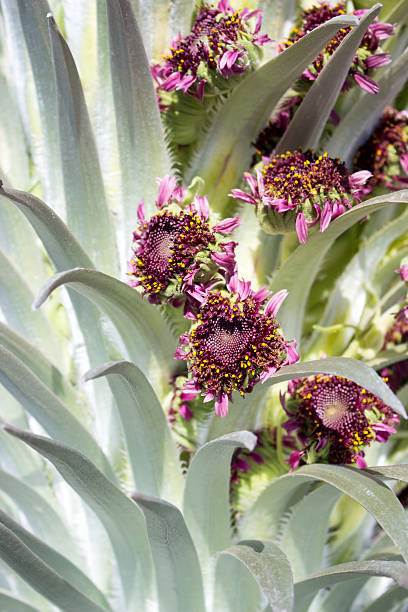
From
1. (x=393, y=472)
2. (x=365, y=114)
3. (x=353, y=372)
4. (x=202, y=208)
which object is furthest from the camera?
(x=365, y=114)

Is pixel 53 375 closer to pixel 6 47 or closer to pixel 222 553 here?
pixel 222 553

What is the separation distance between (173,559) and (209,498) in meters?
0.10

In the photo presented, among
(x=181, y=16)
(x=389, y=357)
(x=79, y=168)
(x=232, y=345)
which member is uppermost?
(x=181, y=16)

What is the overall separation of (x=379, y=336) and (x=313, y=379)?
143mm

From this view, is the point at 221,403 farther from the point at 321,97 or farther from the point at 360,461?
the point at 321,97

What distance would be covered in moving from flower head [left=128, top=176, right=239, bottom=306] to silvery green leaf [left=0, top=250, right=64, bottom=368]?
21cm

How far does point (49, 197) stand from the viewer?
111cm

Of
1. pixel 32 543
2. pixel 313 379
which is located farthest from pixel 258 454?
pixel 32 543

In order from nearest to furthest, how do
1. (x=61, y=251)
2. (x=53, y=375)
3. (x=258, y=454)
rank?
(x=61, y=251), (x=53, y=375), (x=258, y=454)

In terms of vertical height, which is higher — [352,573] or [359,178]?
[359,178]

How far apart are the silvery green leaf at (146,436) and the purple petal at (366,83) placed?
55 cm

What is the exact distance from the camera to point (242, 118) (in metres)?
1.02

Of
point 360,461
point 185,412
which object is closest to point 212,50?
point 185,412

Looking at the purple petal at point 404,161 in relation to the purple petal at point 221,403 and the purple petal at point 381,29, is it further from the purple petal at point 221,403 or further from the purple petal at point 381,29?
the purple petal at point 221,403
